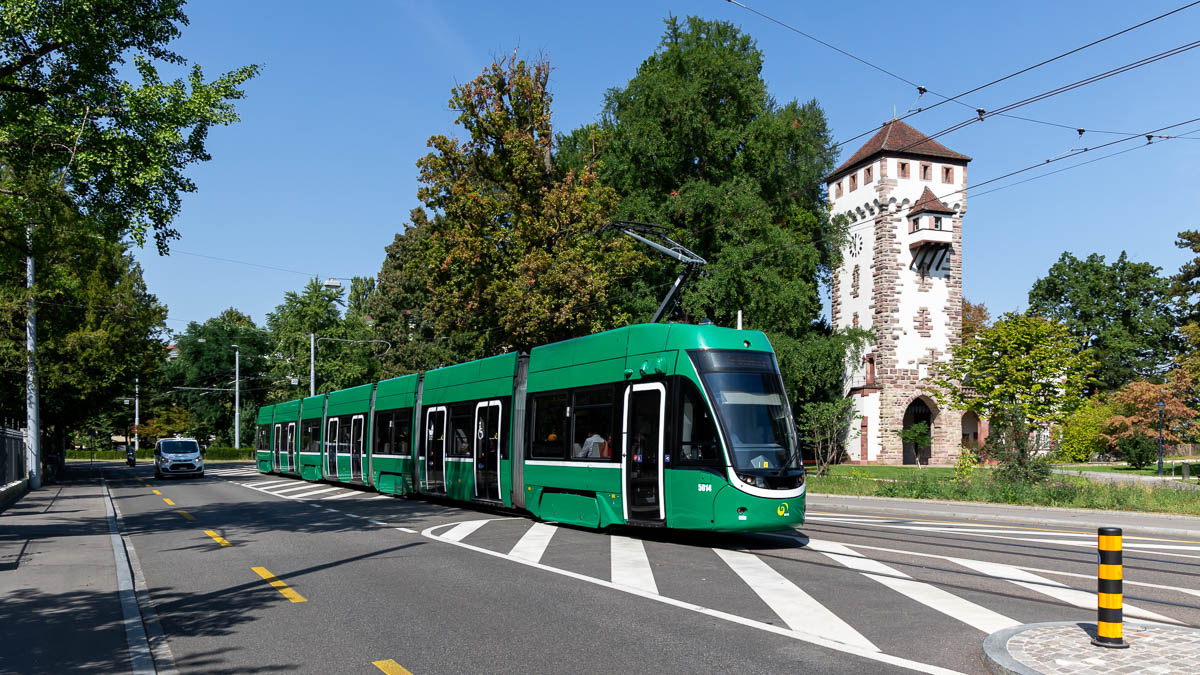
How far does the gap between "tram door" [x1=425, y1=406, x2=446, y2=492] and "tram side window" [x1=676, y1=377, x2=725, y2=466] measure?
9.40 m

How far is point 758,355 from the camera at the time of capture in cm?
1352

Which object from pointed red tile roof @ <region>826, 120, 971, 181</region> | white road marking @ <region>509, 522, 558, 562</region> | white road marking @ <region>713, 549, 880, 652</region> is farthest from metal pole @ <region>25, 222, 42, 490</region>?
pointed red tile roof @ <region>826, 120, 971, 181</region>

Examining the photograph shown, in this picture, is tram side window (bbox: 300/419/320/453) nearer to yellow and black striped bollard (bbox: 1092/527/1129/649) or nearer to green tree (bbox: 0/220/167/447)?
green tree (bbox: 0/220/167/447)

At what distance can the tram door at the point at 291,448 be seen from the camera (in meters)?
36.5

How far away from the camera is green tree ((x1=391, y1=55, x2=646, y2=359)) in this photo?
2961cm

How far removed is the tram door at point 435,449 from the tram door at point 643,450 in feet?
26.7

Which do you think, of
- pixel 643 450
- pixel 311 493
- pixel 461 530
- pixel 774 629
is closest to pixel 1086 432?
pixel 311 493

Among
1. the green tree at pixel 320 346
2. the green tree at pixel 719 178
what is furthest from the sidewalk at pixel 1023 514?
the green tree at pixel 320 346

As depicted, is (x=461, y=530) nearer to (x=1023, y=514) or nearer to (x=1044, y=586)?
(x=1044, y=586)

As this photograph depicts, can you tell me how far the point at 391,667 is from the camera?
626cm

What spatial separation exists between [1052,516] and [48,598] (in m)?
16.5

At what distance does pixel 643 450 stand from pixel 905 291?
43.0 metres

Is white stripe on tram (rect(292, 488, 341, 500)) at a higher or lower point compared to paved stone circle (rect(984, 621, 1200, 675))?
lower

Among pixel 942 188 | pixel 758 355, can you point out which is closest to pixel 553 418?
pixel 758 355
